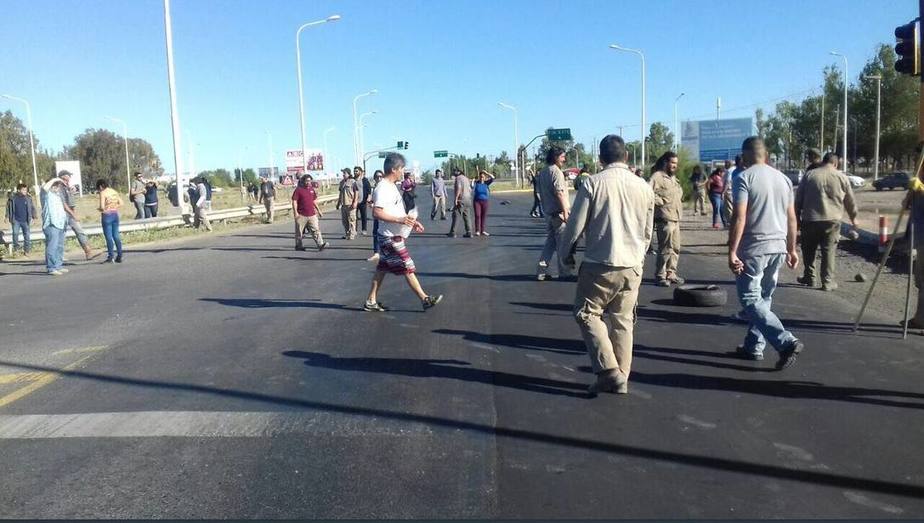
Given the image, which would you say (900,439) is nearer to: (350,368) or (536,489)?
(536,489)

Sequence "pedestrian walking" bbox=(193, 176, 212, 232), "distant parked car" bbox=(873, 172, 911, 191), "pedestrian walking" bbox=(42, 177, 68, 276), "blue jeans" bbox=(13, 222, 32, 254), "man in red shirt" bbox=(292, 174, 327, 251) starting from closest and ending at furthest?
"pedestrian walking" bbox=(42, 177, 68, 276) → "man in red shirt" bbox=(292, 174, 327, 251) → "blue jeans" bbox=(13, 222, 32, 254) → "pedestrian walking" bbox=(193, 176, 212, 232) → "distant parked car" bbox=(873, 172, 911, 191)

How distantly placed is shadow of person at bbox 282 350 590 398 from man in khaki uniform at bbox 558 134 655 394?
1.12 ft

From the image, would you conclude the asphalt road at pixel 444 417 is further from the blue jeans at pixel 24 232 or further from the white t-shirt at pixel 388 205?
the blue jeans at pixel 24 232

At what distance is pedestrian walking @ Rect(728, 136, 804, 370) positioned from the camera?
5926 mm

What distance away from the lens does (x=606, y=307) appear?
5410 mm

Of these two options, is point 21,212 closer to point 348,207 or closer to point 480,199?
point 348,207

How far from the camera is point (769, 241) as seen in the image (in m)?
6.02

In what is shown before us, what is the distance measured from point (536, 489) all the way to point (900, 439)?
7.49 feet

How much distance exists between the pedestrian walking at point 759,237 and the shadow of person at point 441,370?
5.08 ft

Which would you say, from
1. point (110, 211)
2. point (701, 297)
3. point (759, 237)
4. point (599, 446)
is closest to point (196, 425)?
point (599, 446)

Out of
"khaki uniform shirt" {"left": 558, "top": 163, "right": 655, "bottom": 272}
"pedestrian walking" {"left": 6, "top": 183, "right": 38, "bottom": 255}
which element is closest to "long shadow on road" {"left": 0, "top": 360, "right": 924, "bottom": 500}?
"khaki uniform shirt" {"left": 558, "top": 163, "right": 655, "bottom": 272}

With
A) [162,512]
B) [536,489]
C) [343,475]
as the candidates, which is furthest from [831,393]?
[162,512]

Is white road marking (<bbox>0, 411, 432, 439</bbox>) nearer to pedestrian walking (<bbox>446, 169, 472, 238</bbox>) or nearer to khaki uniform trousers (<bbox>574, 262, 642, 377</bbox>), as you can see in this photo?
khaki uniform trousers (<bbox>574, 262, 642, 377</bbox>)

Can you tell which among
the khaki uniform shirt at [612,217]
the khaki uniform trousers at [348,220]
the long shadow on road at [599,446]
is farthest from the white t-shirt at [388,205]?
the khaki uniform trousers at [348,220]
